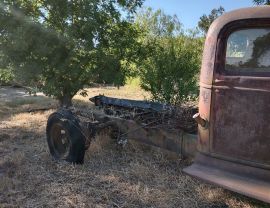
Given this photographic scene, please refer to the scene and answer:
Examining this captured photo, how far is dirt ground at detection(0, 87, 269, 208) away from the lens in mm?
4242

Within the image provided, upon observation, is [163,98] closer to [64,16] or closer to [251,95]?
[64,16]

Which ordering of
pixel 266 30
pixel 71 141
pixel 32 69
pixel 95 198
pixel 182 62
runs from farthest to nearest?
pixel 182 62
pixel 32 69
pixel 71 141
pixel 95 198
pixel 266 30

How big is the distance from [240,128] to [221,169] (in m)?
0.43

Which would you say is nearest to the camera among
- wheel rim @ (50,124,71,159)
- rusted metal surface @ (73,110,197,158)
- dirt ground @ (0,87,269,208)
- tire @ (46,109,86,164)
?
dirt ground @ (0,87,269,208)

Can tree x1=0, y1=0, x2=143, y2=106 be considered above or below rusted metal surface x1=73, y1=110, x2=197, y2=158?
above

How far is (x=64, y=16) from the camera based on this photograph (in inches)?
321

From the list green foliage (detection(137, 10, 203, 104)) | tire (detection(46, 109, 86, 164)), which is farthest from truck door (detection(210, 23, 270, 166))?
green foliage (detection(137, 10, 203, 104))

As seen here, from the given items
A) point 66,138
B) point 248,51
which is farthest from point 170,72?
point 248,51

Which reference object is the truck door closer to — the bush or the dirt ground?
the dirt ground

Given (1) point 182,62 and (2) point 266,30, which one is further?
(1) point 182,62

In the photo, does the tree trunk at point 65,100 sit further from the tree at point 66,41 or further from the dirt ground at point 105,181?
the dirt ground at point 105,181

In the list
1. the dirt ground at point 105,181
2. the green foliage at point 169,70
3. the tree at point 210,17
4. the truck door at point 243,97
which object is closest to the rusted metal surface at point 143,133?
the dirt ground at point 105,181

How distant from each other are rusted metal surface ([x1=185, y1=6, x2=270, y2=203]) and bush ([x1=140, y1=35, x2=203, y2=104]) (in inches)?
160

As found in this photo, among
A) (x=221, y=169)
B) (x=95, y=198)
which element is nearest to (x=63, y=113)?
(x=95, y=198)
